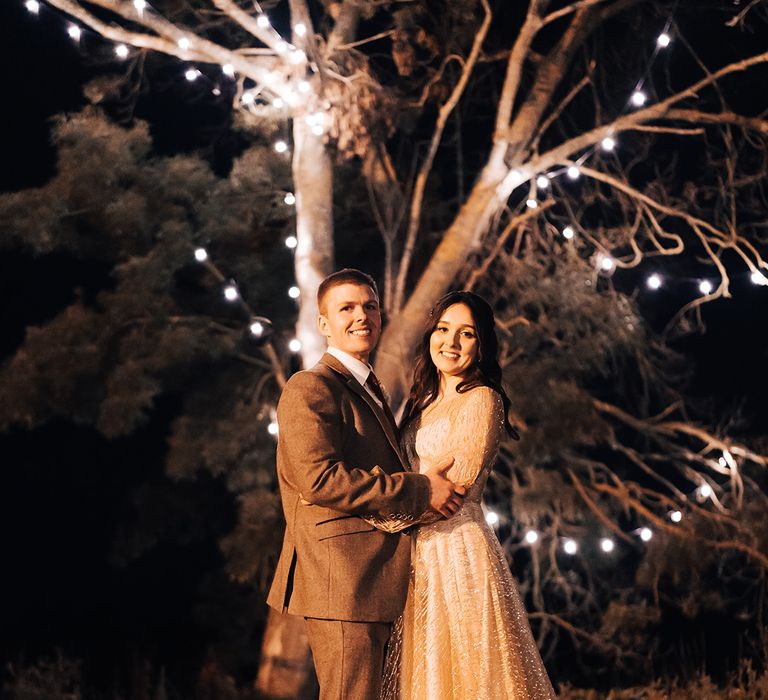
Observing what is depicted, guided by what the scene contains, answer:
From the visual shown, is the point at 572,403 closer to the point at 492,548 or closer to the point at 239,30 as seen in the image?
the point at 239,30

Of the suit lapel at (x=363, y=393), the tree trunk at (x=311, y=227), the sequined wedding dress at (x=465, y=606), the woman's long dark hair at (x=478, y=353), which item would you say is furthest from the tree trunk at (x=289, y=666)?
the suit lapel at (x=363, y=393)

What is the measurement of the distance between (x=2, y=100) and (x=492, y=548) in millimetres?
7353

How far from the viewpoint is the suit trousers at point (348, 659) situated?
3014mm

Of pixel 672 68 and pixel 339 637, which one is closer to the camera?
pixel 339 637

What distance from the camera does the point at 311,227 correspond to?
6.65 m

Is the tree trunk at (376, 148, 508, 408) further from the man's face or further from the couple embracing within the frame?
the man's face

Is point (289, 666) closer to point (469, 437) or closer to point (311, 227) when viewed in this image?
point (311, 227)

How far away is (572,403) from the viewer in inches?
297

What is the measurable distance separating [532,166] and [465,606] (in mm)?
4288

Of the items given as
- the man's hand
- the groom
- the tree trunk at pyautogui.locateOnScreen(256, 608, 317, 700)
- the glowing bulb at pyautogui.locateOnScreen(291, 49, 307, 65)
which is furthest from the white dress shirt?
the tree trunk at pyautogui.locateOnScreen(256, 608, 317, 700)

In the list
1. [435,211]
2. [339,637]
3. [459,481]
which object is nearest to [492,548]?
[459,481]

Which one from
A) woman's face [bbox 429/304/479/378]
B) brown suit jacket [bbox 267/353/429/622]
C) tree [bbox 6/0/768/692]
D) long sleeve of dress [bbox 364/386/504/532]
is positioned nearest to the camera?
brown suit jacket [bbox 267/353/429/622]

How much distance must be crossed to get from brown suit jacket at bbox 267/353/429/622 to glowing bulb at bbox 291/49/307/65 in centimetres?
364

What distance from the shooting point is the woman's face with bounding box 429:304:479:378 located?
3436mm
